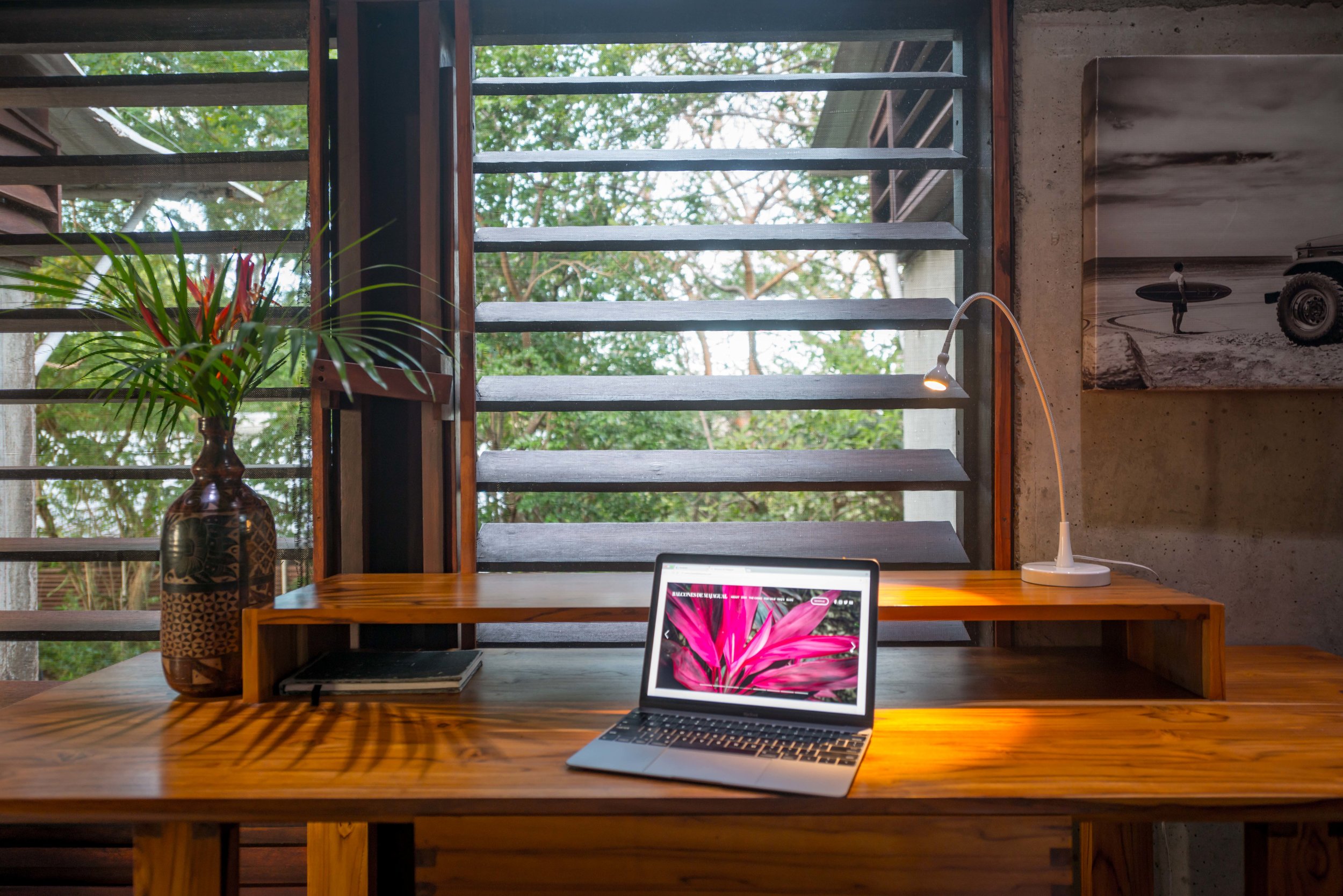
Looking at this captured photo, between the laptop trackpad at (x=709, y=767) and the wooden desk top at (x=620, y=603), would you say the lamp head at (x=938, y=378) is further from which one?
the laptop trackpad at (x=709, y=767)

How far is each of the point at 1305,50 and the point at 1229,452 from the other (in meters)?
0.92

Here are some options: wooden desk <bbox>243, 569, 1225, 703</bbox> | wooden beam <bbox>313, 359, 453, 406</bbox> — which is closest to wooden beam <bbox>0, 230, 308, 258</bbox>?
wooden beam <bbox>313, 359, 453, 406</bbox>

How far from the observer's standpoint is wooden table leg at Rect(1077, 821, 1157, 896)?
1617 mm

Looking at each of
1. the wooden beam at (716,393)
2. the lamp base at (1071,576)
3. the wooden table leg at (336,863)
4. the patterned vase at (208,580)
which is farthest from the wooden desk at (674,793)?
the wooden beam at (716,393)

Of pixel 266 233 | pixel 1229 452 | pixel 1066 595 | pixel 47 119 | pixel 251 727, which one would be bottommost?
pixel 251 727

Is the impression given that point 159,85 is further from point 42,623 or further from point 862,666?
point 862,666

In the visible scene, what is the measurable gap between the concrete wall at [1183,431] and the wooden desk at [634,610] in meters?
0.31

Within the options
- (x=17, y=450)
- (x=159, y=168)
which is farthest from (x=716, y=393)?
(x=17, y=450)

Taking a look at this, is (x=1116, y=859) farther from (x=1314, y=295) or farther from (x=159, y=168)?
(x=159, y=168)

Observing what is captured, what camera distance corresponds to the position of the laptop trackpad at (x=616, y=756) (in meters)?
1.10

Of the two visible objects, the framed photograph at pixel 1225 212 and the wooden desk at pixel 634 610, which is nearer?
the wooden desk at pixel 634 610

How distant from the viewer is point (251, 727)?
1.27 metres

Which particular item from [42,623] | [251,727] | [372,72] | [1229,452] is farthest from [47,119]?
[1229,452]

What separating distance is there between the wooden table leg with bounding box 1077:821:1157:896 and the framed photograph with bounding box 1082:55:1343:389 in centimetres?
93
